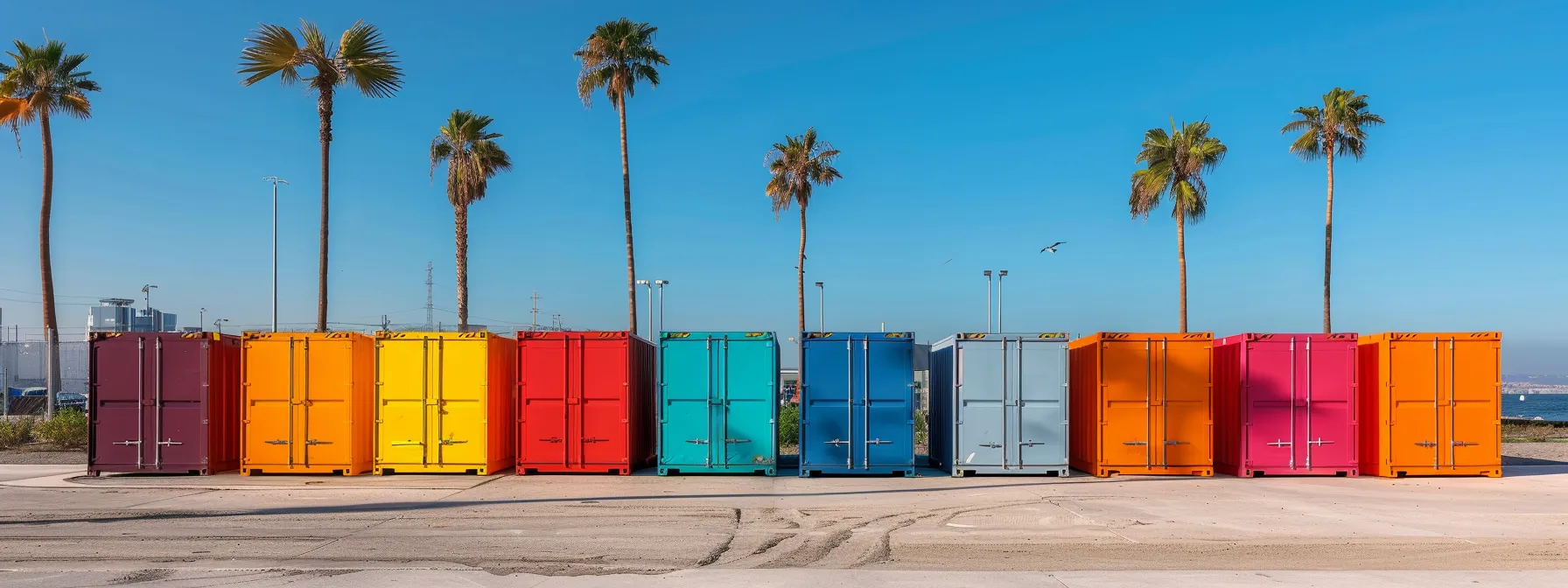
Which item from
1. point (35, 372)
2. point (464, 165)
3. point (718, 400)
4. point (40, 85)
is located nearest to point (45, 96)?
point (40, 85)

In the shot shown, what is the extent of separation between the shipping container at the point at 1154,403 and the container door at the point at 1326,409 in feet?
5.11

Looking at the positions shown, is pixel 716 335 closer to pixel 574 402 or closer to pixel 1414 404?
pixel 574 402

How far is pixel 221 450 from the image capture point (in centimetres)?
1675

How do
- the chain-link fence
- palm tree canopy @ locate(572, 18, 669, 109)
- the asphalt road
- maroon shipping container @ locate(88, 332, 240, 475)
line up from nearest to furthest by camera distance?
the asphalt road, maroon shipping container @ locate(88, 332, 240, 475), palm tree canopy @ locate(572, 18, 669, 109), the chain-link fence

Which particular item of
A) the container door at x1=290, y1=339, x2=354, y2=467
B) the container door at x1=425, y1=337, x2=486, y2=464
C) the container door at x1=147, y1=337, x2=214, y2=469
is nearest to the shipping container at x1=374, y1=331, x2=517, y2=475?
the container door at x1=425, y1=337, x2=486, y2=464

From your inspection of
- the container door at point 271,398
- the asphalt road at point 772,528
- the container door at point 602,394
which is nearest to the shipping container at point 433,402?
the asphalt road at point 772,528

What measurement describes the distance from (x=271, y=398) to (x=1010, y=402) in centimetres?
1260

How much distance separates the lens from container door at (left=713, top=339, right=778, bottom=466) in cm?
1630

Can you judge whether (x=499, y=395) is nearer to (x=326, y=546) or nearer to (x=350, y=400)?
(x=350, y=400)

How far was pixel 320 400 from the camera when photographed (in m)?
16.3

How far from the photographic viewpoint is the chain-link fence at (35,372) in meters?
37.8

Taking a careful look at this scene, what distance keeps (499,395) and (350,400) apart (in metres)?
2.44

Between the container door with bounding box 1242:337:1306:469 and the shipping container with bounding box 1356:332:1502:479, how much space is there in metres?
1.55

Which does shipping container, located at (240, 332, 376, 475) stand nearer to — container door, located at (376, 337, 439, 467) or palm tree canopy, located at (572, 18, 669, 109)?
container door, located at (376, 337, 439, 467)
